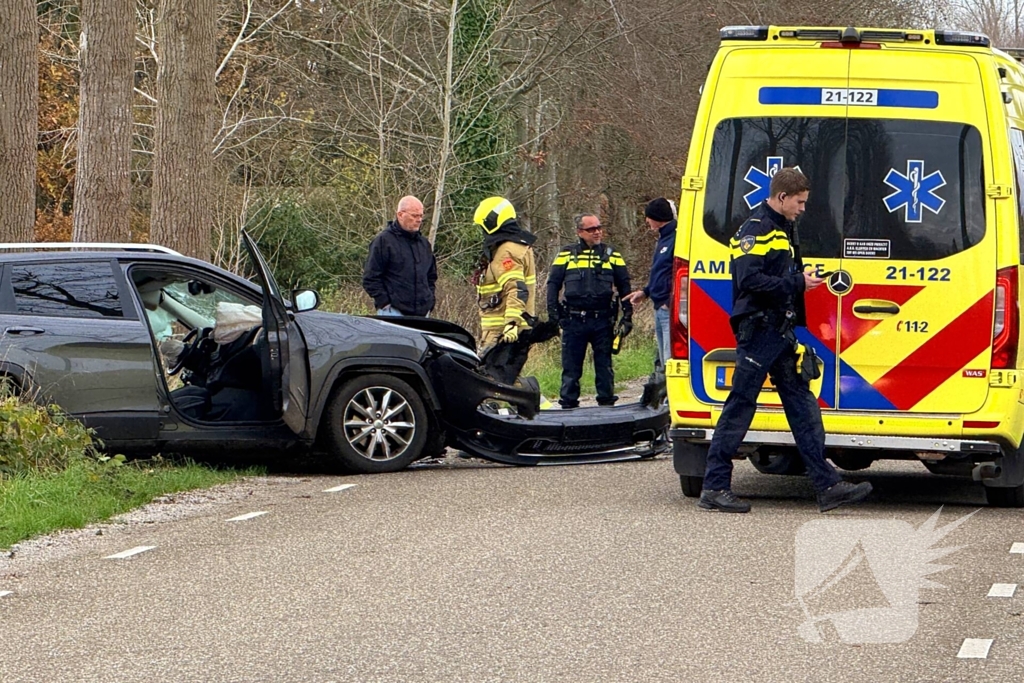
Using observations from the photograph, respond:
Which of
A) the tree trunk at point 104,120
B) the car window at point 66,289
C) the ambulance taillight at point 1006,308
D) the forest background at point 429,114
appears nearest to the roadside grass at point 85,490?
the car window at point 66,289

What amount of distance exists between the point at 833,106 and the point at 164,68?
792 centimetres

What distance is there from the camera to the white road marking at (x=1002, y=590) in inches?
266

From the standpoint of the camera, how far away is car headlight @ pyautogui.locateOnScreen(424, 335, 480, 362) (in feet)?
35.9

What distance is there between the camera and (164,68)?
1511 cm

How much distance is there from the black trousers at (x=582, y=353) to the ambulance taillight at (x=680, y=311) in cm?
410

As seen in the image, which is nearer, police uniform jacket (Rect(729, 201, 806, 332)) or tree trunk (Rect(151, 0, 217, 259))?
police uniform jacket (Rect(729, 201, 806, 332))

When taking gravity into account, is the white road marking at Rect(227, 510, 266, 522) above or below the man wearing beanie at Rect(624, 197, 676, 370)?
below

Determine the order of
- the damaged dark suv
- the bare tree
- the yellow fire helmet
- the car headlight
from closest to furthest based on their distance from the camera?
the damaged dark suv
the car headlight
the yellow fire helmet
the bare tree

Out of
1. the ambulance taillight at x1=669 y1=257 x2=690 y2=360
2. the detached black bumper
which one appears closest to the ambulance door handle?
the ambulance taillight at x1=669 y1=257 x2=690 y2=360

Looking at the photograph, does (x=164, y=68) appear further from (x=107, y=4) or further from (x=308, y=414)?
(x=308, y=414)

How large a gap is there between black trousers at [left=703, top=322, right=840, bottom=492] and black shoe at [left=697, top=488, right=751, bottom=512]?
0.18m

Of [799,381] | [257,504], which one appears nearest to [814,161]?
[799,381]

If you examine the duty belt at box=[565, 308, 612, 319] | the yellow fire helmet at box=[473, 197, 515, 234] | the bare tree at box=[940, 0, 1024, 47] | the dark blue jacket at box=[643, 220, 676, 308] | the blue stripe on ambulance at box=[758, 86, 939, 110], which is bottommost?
the duty belt at box=[565, 308, 612, 319]

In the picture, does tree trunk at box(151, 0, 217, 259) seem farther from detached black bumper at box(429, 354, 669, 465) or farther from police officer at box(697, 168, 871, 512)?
police officer at box(697, 168, 871, 512)
